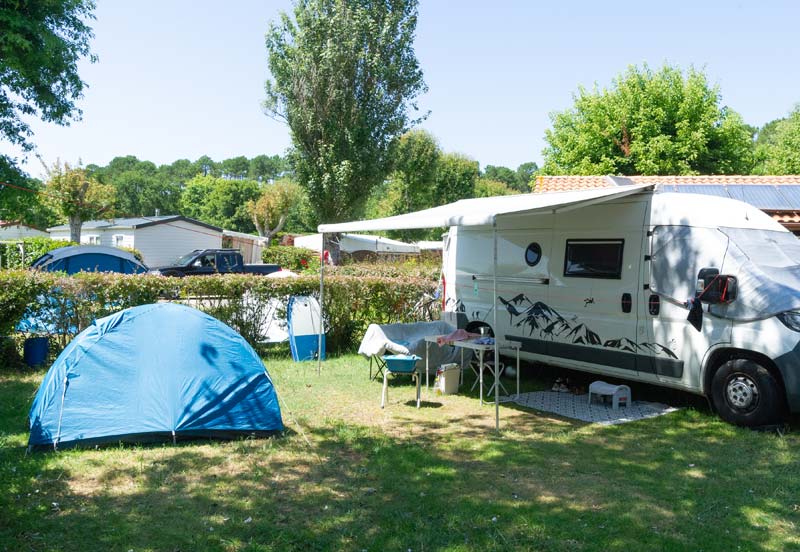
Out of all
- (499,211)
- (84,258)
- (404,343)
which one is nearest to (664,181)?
(404,343)

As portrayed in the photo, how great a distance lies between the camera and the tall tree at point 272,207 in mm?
54281

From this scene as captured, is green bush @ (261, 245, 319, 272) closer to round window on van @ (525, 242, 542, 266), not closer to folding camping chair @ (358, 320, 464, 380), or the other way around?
folding camping chair @ (358, 320, 464, 380)

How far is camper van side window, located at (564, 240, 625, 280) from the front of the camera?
7.36m

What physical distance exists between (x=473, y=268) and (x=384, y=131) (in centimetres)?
1528

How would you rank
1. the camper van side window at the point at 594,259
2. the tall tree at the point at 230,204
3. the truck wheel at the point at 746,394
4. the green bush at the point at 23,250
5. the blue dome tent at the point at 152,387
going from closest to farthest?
the blue dome tent at the point at 152,387 < the truck wheel at the point at 746,394 < the camper van side window at the point at 594,259 < the green bush at the point at 23,250 < the tall tree at the point at 230,204

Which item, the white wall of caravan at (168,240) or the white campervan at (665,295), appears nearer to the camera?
the white campervan at (665,295)

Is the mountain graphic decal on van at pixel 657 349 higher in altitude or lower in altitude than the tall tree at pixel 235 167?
lower

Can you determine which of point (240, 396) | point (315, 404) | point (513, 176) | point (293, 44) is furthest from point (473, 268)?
point (513, 176)

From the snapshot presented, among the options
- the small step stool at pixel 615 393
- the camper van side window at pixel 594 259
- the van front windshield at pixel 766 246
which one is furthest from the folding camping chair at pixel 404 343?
the van front windshield at pixel 766 246

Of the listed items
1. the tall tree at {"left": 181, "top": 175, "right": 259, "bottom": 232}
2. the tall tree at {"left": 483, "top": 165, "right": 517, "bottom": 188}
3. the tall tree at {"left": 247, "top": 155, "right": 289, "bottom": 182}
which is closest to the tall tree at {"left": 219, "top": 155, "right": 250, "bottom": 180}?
the tall tree at {"left": 247, "top": 155, "right": 289, "bottom": 182}

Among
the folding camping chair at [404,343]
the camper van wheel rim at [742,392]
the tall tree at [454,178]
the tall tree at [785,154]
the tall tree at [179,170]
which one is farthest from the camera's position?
the tall tree at [179,170]

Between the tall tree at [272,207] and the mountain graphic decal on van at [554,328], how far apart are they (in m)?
46.6

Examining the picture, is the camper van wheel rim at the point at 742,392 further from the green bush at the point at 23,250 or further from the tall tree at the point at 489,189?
the tall tree at the point at 489,189

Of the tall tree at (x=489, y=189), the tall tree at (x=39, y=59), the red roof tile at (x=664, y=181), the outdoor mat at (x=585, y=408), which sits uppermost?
the tall tree at (x=489, y=189)
